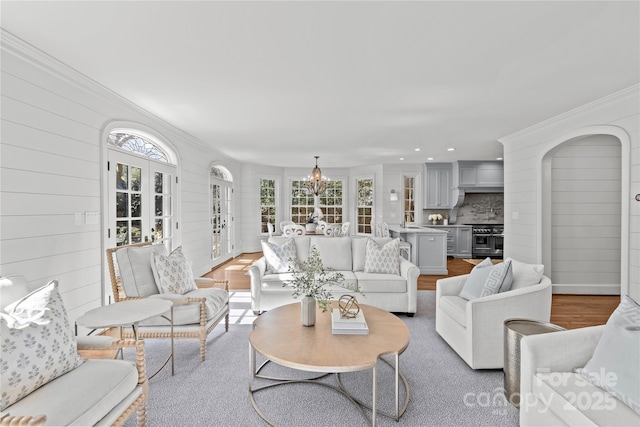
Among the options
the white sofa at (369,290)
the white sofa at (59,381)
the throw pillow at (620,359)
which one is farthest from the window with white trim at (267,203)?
the throw pillow at (620,359)

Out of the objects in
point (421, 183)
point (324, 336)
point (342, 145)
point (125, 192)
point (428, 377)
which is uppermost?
point (342, 145)

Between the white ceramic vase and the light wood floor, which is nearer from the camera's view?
the white ceramic vase

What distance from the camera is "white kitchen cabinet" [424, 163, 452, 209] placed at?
8.20 meters

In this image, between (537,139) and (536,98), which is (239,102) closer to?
(536,98)

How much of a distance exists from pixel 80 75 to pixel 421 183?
7475mm

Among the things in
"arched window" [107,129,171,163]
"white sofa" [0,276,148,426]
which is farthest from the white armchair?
"arched window" [107,129,171,163]

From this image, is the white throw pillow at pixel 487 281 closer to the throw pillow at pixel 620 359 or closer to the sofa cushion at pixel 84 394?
the throw pillow at pixel 620 359

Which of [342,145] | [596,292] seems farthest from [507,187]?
[342,145]

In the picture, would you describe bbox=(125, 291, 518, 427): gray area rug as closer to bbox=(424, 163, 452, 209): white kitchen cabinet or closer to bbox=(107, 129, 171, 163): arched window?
bbox=(107, 129, 171, 163): arched window

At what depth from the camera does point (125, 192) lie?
3855 mm

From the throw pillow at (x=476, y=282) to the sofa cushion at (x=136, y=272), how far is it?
9.47ft

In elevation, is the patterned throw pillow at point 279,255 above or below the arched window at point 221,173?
below

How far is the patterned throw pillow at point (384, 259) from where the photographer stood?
3.93m

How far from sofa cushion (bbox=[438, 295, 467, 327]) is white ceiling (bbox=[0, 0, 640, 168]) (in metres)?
2.10
